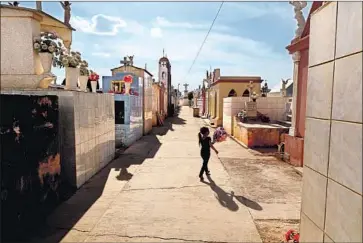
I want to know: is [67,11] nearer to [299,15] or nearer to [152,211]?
[152,211]

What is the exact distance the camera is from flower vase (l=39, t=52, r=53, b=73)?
16.0 ft

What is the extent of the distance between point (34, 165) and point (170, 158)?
4.86 m

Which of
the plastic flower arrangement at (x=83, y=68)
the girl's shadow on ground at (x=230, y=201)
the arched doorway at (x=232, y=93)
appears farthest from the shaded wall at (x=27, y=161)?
the arched doorway at (x=232, y=93)

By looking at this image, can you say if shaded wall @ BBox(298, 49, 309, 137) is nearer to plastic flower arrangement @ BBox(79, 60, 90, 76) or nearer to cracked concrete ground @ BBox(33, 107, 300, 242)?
cracked concrete ground @ BBox(33, 107, 300, 242)

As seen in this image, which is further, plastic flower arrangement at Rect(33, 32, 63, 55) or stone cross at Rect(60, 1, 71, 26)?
stone cross at Rect(60, 1, 71, 26)

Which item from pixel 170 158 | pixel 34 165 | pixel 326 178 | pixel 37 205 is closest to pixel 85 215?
pixel 37 205

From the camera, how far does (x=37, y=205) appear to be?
3719 mm

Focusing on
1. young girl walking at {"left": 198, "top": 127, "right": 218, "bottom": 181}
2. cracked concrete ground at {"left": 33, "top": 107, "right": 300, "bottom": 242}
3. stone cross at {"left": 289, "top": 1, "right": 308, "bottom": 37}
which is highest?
stone cross at {"left": 289, "top": 1, "right": 308, "bottom": 37}

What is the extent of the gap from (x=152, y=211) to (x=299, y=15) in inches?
286

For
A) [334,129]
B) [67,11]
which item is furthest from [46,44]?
[334,129]

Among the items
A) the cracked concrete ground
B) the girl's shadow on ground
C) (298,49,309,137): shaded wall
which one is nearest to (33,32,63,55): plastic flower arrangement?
the cracked concrete ground

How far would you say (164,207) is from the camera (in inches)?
171

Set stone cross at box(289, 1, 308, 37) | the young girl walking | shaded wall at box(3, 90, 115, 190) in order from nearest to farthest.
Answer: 1. shaded wall at box(3, 90, 115, 190)
2. the young girl walking
3. stone cross at box(289, 1, 308, 37)

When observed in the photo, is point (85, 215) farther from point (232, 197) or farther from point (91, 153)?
point (232, 197)
